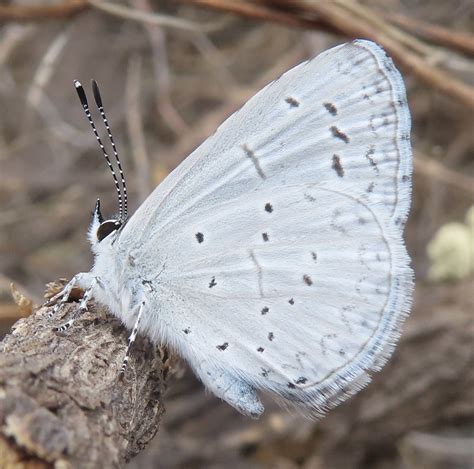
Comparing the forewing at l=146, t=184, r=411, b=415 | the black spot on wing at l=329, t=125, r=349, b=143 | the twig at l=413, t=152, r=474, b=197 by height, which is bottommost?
the twig at l=413, t=152, r=474, b=197

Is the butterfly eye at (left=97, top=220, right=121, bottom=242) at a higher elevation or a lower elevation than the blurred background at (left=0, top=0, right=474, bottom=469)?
higher

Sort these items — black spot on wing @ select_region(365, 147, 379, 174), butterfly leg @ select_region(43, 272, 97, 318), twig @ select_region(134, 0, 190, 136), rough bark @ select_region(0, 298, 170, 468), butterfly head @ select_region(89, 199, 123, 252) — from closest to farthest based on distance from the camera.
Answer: rough bark @ select_region(0, 298, 170, 468) → butterfly leg @ select_region(43, 272, 97, 318) → black spot on wing @ select_region(365, 147, 379, 174) → butterfly head @ select_region(89, 199, 123, 252) → twig @ select_region(134, 0, 190, 136)

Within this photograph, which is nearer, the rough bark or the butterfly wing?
the rough bark

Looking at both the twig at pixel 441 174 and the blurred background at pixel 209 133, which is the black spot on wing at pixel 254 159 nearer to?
the blurred background at pixel 209 133

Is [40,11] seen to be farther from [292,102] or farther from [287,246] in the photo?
[287,246]

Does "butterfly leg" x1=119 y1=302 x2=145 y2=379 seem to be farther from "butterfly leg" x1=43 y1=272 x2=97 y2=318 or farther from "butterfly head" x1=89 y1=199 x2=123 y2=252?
"butterfly head" x1=89 y1=199 x2=123 y2=252

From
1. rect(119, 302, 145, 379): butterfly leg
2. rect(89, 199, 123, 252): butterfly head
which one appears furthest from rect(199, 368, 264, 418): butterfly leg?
rect(89, 199, 123, 252): butterfly head

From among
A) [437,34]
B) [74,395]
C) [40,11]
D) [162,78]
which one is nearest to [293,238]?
[74,395]
